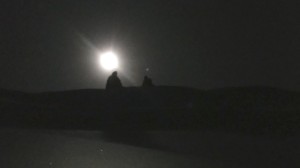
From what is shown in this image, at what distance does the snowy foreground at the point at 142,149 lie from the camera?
393 centimetres

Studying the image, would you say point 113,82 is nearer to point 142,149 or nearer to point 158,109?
point 158,109

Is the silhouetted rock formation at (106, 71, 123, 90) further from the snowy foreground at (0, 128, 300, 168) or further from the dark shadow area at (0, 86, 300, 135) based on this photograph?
the snowy foreground at (0, 128, 300, 168)

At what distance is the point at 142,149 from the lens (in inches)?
191

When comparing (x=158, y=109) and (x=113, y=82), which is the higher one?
(x=113, y=82)

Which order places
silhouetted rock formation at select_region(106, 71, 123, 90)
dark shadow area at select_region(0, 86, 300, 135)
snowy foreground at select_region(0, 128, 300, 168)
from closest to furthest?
snowy foreground at select_region(0, 128, 300, 168)
dark shadow area at select_region(0, 86, 300, 135)
silhouetted rock formation at select_region(106, 71, 123, 90)

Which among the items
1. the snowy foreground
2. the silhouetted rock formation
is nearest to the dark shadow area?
the silhouetted rock formation

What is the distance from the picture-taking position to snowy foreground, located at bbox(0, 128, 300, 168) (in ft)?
12.9

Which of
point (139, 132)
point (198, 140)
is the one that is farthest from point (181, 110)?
point (198, 140)

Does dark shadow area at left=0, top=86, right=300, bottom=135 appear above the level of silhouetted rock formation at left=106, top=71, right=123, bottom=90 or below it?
below

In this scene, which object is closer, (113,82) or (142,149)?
(142,149)

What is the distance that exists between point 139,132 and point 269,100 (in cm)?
379

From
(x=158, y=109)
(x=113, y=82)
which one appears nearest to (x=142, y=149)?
(x=158, y=109)

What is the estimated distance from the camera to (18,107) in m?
8.75

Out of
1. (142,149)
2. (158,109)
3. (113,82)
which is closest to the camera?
(142,149)
